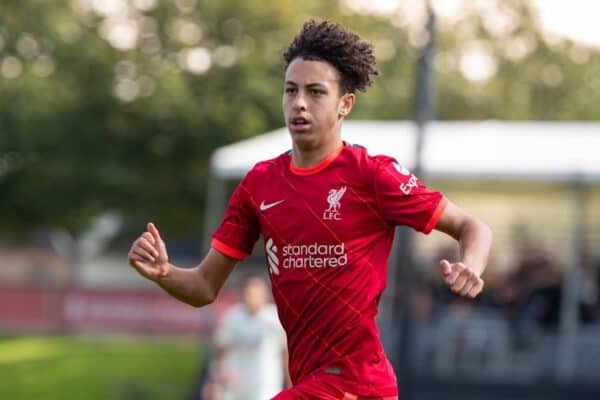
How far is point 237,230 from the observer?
557 cm

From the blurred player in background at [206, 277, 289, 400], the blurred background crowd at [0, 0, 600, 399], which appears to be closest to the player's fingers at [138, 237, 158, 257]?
the blurred player in background at [206, 277, 289, 400]

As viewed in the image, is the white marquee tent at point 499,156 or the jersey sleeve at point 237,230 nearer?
the jersey sleeve at point 237,230

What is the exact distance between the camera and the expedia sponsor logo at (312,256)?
523cm

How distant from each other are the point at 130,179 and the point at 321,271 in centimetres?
3317

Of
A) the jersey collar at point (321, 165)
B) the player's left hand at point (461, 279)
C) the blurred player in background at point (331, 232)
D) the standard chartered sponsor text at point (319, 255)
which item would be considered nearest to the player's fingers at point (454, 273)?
the player's left hand at point (461, 279)

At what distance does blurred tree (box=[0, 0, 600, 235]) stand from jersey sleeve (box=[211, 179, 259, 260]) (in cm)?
3143

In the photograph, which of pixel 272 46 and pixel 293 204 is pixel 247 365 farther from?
pixel 272 46

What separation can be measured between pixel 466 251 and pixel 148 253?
3.66 ft

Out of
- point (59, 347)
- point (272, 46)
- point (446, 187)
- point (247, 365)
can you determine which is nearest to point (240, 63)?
point (272, 46)

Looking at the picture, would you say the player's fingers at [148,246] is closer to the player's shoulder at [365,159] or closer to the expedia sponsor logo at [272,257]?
the expedia sponsor logo at [272,257]

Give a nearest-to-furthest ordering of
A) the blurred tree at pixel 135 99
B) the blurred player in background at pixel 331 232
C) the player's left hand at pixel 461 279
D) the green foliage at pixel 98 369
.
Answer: the player's left hand at pixel 461 279, the blurred player in background at pixel 331 232, the green foliage at pixel 98 369, the blurred tree at pixel 135 99

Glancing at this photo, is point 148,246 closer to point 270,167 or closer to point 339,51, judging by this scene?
point 270,167

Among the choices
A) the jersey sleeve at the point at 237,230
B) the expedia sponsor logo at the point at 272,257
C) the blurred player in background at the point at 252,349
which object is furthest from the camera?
the blurred player in background at the point at 252,349

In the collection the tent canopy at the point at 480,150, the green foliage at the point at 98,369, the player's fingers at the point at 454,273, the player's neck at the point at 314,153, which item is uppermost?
the tent canopy at the point at 480,150
